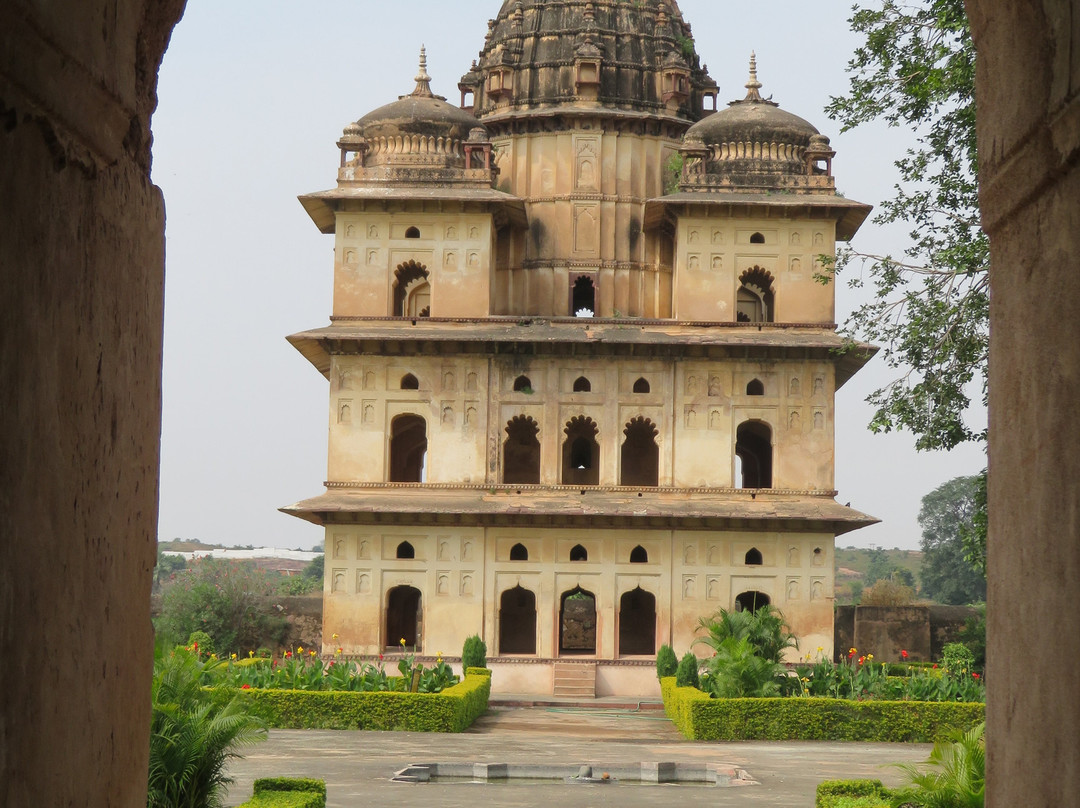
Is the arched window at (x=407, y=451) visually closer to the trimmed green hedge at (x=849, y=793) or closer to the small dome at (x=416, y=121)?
the small dome at (x=416, y=121)

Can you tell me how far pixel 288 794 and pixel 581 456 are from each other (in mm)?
19987

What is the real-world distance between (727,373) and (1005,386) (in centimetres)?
2322

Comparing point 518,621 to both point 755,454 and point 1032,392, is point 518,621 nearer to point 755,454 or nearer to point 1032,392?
point 755,454

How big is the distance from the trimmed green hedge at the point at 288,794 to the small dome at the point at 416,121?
19.1 m

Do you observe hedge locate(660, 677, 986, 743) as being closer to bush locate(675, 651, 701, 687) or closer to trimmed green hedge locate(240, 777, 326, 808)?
bush locate(675, 651, 701, 687)

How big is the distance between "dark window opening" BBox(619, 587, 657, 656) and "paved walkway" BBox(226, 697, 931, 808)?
725cm

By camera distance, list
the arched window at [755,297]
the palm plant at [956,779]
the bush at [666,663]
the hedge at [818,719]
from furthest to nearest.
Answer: the arched window at [755,297] → the bush at [666,663] → the hedge at [818,719] → the palm plant at [956,779]

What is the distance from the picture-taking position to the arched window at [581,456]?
29.7 meters

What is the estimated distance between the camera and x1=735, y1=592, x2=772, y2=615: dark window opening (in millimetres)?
26672

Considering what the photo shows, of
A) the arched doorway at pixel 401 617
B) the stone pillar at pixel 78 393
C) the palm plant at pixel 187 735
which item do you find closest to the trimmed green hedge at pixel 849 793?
the palm plant at pixel 187 735

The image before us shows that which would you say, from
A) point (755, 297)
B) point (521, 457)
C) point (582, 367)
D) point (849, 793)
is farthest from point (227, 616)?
point (849, 793)

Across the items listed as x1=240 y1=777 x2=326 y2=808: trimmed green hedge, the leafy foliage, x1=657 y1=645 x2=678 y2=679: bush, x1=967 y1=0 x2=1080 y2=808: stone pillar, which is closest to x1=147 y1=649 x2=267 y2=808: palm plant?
x1=240 y1=777 x2=326 y2=808: trimmed green hedge

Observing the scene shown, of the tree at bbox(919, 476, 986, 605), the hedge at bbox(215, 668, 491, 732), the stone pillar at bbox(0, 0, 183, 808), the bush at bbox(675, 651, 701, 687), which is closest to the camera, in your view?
the stone pillar at bbox(0, 0, 183, 808)

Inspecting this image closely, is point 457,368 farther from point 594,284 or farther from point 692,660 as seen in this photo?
point 692,660
